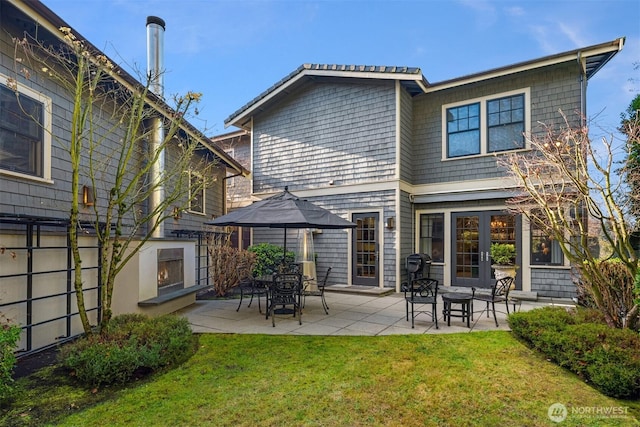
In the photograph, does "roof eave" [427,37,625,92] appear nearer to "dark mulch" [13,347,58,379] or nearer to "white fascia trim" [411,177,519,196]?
"white fascia trim" [411,177,519,196]

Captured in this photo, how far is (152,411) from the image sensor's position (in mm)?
2928

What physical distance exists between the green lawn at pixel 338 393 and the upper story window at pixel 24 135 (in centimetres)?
291

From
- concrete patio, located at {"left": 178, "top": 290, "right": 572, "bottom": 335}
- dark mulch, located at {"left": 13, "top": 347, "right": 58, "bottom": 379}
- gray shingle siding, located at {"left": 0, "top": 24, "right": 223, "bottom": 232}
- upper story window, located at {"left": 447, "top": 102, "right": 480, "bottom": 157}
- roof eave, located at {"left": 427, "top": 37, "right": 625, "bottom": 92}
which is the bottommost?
concrete patio, located at {"left": 178, "top": 290, "right": 572, "bottom": 335}

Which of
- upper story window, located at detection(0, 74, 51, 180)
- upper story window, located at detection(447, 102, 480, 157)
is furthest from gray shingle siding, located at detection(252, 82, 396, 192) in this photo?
upper story window, located at detection(0, 74, 51, 180)

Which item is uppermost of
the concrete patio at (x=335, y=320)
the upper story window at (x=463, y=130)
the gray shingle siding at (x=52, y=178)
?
the upper story window at (x=463, y=130)

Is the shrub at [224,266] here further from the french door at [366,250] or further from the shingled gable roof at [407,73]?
the shingled gable roof at [407,73]

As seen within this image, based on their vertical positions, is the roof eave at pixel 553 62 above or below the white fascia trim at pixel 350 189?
above

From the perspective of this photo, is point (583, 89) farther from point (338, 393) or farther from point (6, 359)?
point (6, 359)

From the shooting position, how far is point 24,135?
16.4 feet

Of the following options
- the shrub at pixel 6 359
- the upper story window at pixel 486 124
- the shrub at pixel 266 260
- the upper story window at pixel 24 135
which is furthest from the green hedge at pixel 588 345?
the upper story window at pixel 24 135

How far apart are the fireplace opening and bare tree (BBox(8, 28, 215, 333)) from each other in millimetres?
660

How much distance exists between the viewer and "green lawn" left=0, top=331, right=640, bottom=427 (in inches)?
112

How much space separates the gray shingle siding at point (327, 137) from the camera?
9.59 m

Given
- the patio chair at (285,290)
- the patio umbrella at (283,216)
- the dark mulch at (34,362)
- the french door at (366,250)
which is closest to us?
the dark mulch at (34,362)
